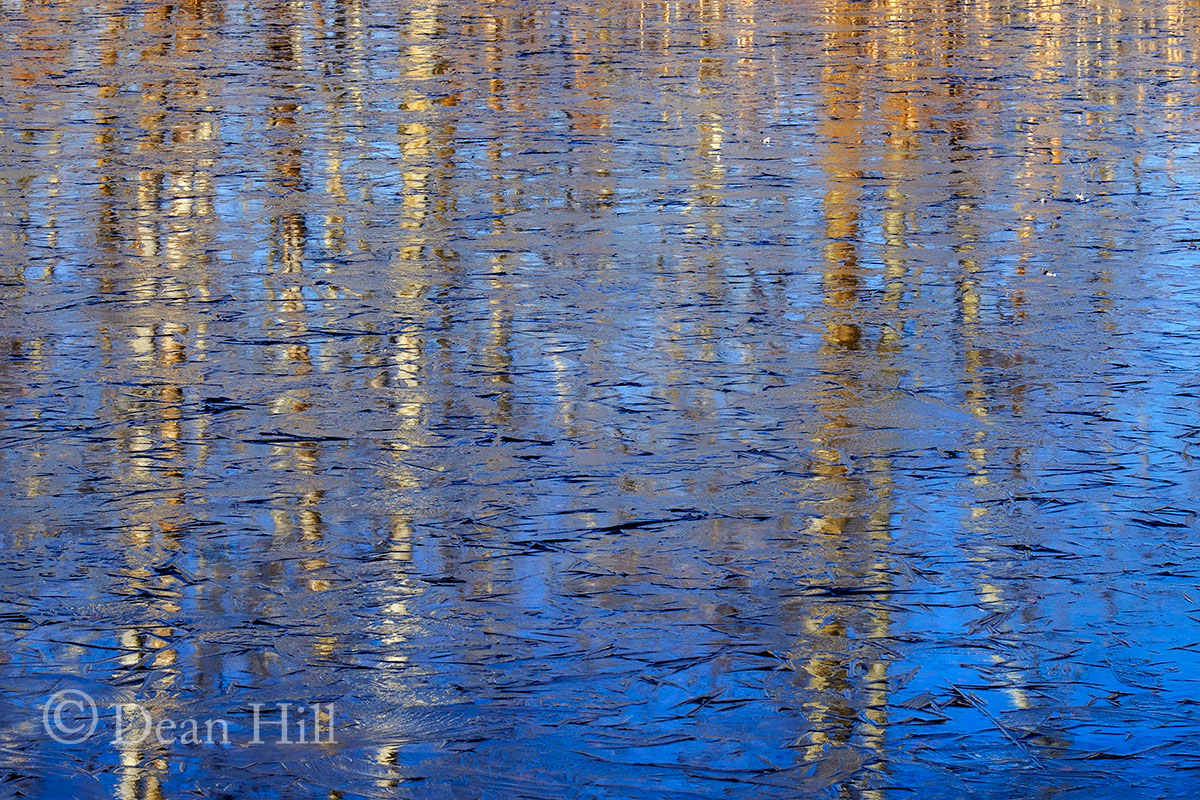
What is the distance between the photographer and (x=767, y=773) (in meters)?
3.44

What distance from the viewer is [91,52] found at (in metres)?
14.7

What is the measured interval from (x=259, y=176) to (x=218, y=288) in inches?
94.9

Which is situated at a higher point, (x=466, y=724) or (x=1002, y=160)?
(x=1002, y=160)

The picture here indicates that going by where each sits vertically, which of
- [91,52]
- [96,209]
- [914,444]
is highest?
[91,52]

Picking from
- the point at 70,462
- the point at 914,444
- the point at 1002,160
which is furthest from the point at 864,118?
the point at 70,462

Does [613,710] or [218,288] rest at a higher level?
[218,288]

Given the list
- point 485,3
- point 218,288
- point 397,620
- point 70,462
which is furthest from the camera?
point 485,3

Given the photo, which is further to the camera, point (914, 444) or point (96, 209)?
point (96, 209)

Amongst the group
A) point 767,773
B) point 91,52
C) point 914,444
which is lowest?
point 767,773

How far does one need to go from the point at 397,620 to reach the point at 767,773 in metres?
1.04

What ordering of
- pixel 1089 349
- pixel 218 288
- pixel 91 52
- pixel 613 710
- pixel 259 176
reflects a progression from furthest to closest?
1. pixel 91 52
2. pixel 259 176
3. pixel 218 288
4. pixel 1089 349
5. pixel 613 710

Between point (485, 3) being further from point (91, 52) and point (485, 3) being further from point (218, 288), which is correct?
point (218, 288)

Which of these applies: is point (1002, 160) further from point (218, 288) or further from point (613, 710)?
point (613, 710)

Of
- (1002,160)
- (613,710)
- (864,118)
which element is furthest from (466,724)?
(864,118)
